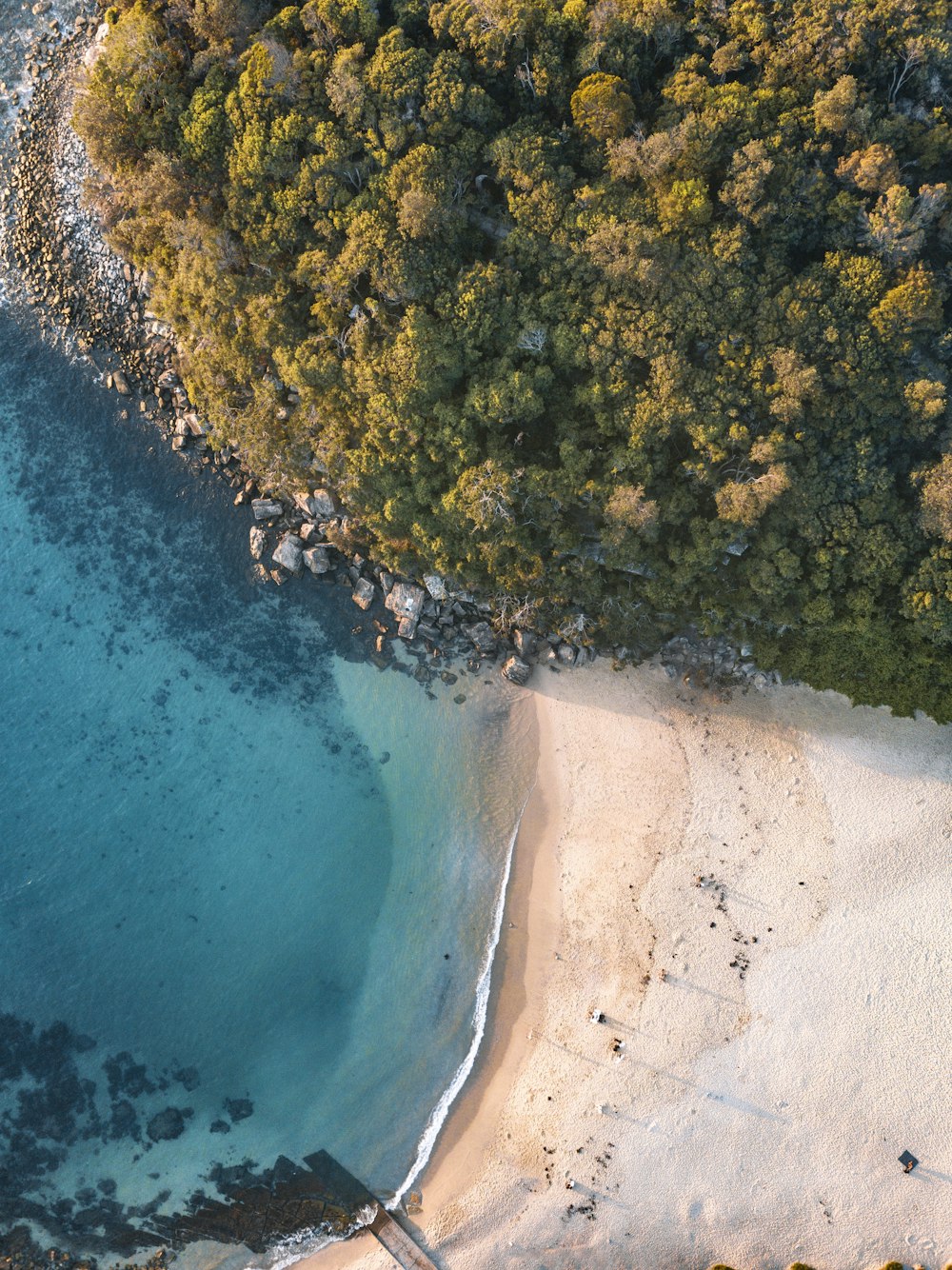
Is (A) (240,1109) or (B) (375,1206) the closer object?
(B) (375,1206)

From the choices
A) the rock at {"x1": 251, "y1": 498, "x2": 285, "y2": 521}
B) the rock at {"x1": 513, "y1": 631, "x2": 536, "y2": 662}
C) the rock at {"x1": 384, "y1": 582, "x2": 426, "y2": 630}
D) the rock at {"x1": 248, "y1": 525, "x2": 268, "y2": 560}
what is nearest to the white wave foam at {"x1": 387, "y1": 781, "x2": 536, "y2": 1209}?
the rock at {"x1": 513, "y1": 631, "x2": 536, "y2": 662}

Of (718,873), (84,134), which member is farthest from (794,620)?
(84,134)

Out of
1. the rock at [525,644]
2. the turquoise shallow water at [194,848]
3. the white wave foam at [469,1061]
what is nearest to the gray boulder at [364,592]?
the turquoise shallow water at [194,848]

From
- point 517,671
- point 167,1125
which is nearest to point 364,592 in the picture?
point 517,671

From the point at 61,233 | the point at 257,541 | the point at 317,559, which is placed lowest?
the point at 317,559

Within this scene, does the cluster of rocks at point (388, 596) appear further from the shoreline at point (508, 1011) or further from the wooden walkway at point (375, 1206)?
the wooden walkway at point (375, 1206)

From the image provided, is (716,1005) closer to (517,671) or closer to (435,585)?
(517,671)
